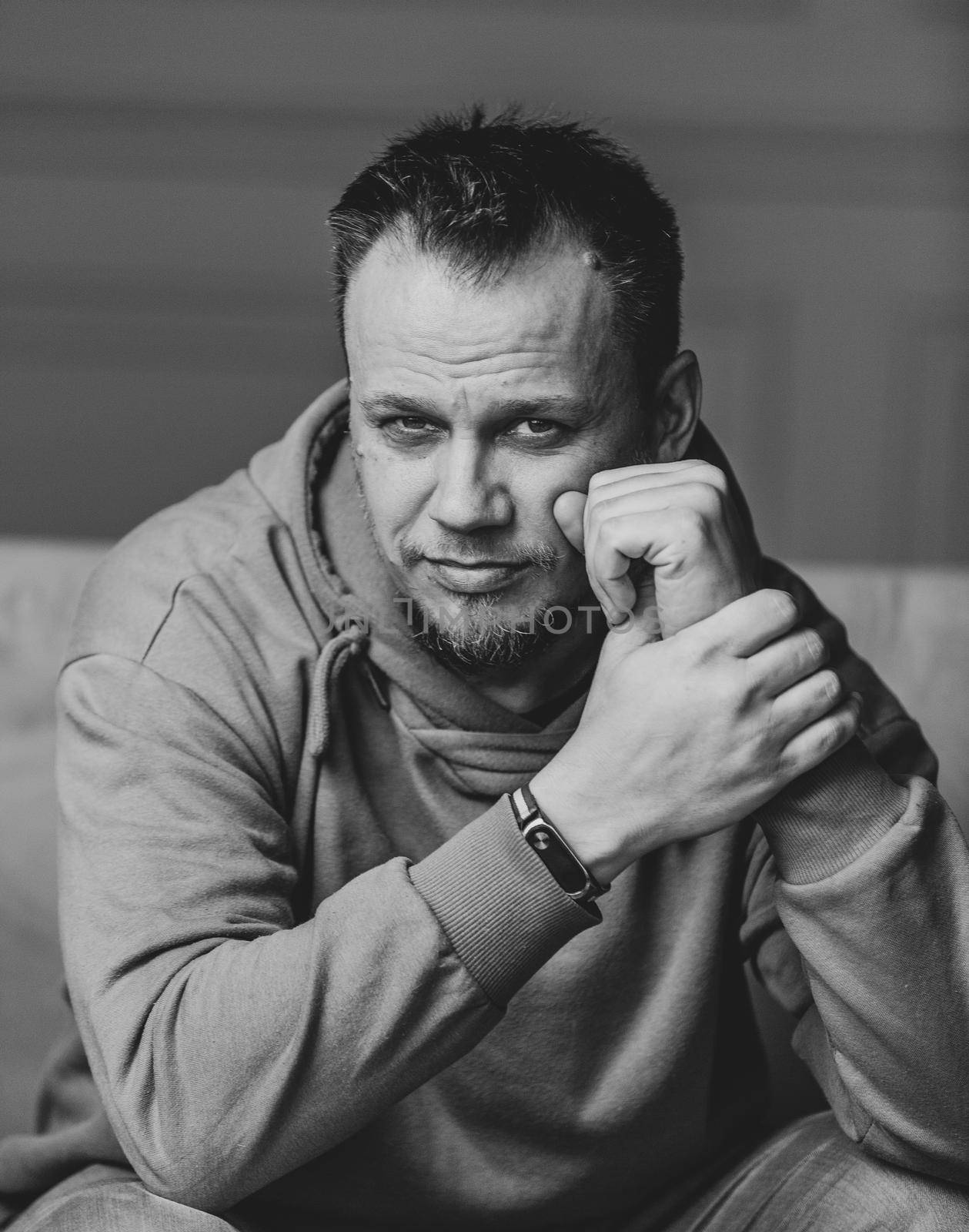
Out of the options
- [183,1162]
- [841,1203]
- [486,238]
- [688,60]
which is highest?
[688,60]

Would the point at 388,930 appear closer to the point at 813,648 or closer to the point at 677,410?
the point at 813,648

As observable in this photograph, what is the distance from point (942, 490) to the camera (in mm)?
2959

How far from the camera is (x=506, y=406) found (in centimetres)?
126

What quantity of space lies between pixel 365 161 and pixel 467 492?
5.36 feet

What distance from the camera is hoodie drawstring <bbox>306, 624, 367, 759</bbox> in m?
1.32

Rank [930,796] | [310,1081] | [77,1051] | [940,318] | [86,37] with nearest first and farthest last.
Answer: [310,1081] < [930,796] < [77,1051] < [86,37] < [940,318]

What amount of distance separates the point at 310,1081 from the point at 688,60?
2.14 metres

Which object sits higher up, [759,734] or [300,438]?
[300,438]

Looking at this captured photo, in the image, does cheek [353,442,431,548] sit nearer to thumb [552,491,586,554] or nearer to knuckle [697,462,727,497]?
thumb [552,491,586,554]

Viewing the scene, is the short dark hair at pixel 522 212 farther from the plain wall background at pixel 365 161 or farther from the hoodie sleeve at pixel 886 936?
the plain wall background at pixel 365 161

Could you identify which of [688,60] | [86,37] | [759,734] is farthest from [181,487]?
[759,734]

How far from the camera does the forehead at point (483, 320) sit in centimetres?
125

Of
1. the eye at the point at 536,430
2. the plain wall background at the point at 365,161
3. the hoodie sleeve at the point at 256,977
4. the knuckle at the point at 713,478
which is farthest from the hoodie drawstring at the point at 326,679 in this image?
the plain wall background at the point at 365,161

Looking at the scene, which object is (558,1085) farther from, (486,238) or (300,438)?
(486,238)
